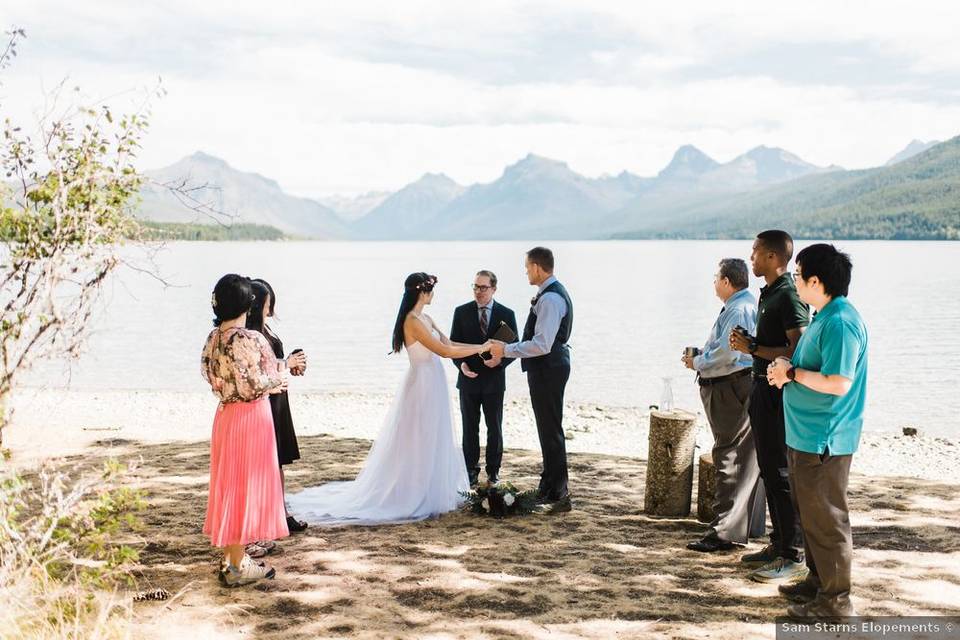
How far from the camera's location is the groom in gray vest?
303 inches

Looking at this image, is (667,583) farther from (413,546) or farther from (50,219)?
(50,219)

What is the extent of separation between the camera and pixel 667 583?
595cm

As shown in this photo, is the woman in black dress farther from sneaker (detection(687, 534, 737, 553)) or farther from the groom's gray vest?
sneaker (detection(687, 534, 737, 553))

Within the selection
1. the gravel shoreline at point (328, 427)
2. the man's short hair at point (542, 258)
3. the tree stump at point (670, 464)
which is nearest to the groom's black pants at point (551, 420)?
the tree stump at point (670, 464)

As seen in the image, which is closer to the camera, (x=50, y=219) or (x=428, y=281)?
(x=50, y=219)


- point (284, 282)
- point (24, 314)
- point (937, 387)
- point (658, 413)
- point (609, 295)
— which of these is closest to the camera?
point (24, 314)

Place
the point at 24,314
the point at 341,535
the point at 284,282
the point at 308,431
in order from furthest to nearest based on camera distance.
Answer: the point at 284,282 → the point at 308,431 → the point at 341,535 → the point at 24,314

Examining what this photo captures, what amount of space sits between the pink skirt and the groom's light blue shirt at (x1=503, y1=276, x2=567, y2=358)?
2.76 meters

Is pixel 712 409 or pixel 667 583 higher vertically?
pixel 712 409

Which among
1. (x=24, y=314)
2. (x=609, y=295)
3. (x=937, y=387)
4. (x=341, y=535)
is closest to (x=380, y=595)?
(x=341, y=535)

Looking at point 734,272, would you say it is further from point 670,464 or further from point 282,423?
point 282,423

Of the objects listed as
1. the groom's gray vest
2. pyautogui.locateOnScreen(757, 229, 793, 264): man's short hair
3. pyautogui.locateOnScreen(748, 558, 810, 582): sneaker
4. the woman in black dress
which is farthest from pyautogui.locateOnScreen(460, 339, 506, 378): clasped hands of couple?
pyautogui.locateOnScreen(748, 558, 810, 582): sneaker

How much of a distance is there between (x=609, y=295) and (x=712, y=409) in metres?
66.3

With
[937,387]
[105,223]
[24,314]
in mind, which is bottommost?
[937,387]
